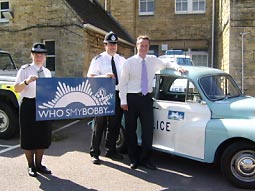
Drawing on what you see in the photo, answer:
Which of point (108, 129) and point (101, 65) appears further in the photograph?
point (108, 129)

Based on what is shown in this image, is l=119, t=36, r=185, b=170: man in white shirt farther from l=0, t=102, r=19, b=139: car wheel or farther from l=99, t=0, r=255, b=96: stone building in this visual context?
l=99, t=0, r=255, b=96: stone building

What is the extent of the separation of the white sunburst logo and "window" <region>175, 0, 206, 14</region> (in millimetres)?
14790

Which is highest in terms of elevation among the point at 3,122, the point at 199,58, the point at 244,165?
the point at 199,58

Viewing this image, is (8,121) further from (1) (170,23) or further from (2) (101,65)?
(1) (170,23)

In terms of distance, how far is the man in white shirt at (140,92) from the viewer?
5.45 meters

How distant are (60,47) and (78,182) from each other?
952 cm

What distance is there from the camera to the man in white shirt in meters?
5.45

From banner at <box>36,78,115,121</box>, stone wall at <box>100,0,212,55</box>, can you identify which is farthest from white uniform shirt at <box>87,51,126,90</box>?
stone wall at <box>100,0,212,55</box>

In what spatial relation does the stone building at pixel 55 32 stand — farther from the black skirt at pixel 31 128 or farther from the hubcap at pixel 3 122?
the black skirt at pixel 31 128

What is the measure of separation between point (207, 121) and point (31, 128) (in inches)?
101

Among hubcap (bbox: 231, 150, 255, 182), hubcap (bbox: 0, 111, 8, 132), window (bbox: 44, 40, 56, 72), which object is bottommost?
hubcap (bbox: 231, 150, 255, 182)

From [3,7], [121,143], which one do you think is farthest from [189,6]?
[121,143]

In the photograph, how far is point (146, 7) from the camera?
65.4ft

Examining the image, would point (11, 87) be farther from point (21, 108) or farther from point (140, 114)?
point (140, 114)
